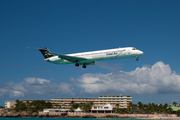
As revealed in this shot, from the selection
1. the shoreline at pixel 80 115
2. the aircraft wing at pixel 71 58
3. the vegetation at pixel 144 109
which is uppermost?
the aircraft wing at pixel 71 58

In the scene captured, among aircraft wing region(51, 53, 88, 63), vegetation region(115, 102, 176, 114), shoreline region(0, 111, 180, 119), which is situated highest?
aircraft wing region(51, 53, 88, 63)

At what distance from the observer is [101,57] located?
197 feet

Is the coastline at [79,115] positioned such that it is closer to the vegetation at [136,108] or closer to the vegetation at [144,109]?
the vegetation at [136,108]

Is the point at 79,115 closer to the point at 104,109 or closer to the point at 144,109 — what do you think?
the point at 104,109

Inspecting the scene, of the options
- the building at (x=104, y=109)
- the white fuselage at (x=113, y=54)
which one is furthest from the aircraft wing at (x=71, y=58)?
the building at (x=104, y=109)

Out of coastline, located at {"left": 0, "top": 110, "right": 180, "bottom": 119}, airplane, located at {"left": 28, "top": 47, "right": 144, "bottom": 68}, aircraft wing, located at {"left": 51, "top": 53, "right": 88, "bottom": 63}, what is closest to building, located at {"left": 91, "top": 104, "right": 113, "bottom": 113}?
coastline, located at {"left": 0, "top": 110, "right": 180, "bottom": 119}

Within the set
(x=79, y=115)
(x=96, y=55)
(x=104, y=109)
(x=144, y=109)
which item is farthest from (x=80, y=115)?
(x=96, y=55)

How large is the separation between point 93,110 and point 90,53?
355 feet

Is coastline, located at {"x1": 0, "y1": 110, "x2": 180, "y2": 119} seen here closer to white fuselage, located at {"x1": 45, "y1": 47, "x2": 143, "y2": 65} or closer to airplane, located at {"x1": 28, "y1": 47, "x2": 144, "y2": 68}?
airplane, located at {"x1": 28, "y1": 47, "x2": 144, "y2": 68}

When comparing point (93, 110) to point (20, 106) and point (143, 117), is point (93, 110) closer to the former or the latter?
point (143, 117)

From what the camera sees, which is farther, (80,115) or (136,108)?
(136,108)

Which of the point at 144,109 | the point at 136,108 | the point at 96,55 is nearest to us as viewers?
the point at 96,55

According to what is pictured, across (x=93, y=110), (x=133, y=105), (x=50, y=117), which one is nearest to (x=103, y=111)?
(x=93, y=110)

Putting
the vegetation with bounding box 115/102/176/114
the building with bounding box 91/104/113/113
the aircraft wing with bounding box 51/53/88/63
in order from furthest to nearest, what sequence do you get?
1. the vegetation with bounding box 115/102/176/114
2. the building with bounding box 91/104/113/113
3. the aircraft wing with bounding box 51/53/88/63
